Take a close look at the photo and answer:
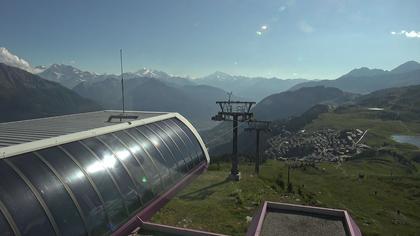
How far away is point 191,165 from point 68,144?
58.8 ft

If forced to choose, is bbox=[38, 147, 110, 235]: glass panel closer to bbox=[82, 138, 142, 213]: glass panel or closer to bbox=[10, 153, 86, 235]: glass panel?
bbox=[10, 153, 86, 235]: glass panel

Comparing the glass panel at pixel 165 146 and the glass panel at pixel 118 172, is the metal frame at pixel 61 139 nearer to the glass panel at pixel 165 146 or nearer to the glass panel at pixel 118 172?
the glass panel at pixel 118 172

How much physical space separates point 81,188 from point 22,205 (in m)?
3.96

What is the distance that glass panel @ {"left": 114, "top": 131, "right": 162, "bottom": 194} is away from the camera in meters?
27.5

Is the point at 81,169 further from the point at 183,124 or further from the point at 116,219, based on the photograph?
the point at 183,124

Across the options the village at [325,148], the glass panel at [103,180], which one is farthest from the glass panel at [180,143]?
the village at [325,148]

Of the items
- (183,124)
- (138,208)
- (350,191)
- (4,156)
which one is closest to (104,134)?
(138,208)

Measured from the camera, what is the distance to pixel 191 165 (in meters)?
38.1

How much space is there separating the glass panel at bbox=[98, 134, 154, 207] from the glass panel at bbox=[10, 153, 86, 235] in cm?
687

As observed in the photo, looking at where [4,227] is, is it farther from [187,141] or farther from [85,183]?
[187,141]

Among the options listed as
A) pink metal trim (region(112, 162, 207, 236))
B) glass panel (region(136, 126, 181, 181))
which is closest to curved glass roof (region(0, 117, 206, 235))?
glass panel (region(136, 126, 181, 181))

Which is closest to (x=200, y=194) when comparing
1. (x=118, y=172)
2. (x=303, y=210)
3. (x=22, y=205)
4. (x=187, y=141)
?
(x=187, y=141)

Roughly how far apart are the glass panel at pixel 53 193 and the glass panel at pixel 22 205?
22.4 inches

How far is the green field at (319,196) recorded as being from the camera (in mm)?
29703
